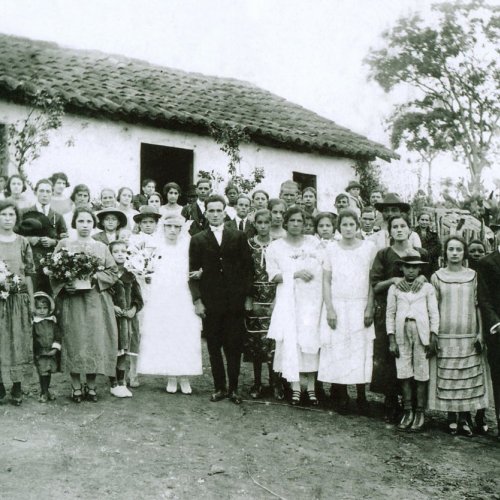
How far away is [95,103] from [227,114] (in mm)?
3259

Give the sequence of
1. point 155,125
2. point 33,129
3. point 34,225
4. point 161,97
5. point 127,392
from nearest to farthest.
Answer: point 127,392
point 34,225
point 33,129
point 155,125
point 161,97

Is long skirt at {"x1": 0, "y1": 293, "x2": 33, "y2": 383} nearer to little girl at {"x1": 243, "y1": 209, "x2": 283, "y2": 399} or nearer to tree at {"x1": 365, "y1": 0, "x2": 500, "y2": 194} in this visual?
little girl at {"x1": 243, "y1": 209, "x2": 283, "y2": 399}

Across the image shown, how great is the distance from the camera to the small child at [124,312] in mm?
6270

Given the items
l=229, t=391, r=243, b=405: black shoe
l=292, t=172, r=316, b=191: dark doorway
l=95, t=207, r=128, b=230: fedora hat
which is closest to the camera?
l=229, t=391, r=243, b=405: black shoe

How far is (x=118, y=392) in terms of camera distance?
6176 mm

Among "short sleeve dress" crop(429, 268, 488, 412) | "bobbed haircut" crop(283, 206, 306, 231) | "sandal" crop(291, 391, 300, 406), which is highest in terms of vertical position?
"bobbed haircut" crop(283, 206, 306, 231)

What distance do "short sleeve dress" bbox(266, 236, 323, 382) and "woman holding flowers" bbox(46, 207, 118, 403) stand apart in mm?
1495

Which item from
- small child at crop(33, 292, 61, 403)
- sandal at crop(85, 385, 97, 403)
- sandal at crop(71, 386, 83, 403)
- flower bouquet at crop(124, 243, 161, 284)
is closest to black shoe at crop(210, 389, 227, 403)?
sandal at crop(85, 385, 97, 403)

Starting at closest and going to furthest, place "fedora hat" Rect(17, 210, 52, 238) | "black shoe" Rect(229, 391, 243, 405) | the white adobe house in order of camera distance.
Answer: "black shoe" Rect(229, 391, 243, 405), "fedora hat" Rect(17, 210, 52, 238), the white adobe house

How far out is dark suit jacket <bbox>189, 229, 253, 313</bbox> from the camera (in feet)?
20.5

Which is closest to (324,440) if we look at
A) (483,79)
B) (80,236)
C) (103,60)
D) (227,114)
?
(80,236)

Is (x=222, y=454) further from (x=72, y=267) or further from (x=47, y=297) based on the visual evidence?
(x=47, y=297)

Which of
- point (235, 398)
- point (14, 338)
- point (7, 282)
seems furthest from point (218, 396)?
point (7, 282)

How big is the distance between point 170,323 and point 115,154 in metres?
6.11
